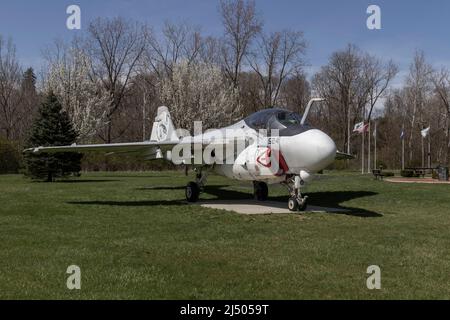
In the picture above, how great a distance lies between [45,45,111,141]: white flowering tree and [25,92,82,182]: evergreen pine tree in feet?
60.2

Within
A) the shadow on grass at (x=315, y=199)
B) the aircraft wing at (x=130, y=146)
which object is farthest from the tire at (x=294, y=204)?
the aircraft wing at (x=130, y=146)

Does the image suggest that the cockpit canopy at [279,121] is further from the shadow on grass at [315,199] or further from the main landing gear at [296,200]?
the shadow on grass at [315,199]

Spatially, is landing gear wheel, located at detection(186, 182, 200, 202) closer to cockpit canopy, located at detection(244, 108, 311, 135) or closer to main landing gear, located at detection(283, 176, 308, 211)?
cockpit canopy, located at detection(244, 108, 311, 135)

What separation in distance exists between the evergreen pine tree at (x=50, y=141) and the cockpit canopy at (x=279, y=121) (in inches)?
752

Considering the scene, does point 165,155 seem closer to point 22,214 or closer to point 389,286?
point 22,214

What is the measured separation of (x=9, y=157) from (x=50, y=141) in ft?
51.9

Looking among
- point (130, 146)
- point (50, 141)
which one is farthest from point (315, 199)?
point (50, 141)

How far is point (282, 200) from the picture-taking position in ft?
54.9

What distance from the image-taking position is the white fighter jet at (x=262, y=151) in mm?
11805

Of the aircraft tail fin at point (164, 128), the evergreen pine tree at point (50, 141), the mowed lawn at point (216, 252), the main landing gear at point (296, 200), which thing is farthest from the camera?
the evergreen pine tree at point (50, 141)

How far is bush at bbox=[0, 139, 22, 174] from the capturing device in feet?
138
